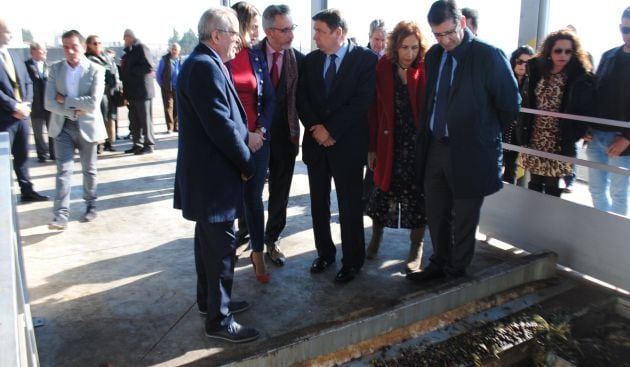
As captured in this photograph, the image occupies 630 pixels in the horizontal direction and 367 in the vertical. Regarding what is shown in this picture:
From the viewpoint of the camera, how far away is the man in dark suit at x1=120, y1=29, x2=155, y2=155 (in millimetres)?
8156

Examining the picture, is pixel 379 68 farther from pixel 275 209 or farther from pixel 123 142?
pixel 123 142

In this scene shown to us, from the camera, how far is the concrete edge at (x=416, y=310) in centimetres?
281

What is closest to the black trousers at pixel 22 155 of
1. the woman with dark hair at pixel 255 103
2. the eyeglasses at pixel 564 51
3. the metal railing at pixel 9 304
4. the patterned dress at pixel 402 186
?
the woman with dark hair at pixel 255 103

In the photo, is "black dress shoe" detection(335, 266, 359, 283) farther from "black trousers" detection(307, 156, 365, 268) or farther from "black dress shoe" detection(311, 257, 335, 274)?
"black dress shoe" detection(311, 257, 335, 274)

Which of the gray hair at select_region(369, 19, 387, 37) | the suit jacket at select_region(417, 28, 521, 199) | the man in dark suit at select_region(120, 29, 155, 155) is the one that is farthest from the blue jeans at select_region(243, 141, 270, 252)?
the man in dark suit at select_region(120, 29, 155, 155)

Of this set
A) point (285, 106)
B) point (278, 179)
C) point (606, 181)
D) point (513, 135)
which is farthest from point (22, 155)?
point (606, 181)

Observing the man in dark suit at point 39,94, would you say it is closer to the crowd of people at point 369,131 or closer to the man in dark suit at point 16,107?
the man in dark suit at point 16,107

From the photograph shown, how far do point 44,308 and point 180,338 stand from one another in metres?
1.03

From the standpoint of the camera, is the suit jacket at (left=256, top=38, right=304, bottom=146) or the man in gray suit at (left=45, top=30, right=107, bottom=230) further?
the man in gray suit at (left=45, top=30, right=107, bottom=230)

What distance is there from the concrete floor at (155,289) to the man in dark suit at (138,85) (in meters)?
2.84

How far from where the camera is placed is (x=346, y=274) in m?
3.85

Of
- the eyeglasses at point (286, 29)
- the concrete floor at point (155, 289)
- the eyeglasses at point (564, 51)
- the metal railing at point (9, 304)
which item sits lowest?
the concrete floor at point (155, 289)

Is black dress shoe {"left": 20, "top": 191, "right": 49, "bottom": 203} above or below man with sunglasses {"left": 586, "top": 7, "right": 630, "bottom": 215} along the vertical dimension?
below

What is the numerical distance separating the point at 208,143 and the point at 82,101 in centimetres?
283
